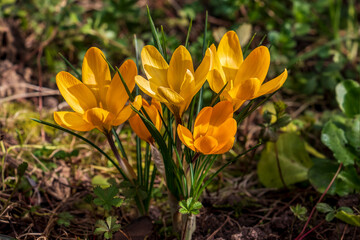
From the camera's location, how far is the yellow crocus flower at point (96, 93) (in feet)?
3.82

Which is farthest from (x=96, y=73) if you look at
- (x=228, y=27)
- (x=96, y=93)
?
(x=228, y=27)

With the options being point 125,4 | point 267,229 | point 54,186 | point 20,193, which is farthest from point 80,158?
point 125,4

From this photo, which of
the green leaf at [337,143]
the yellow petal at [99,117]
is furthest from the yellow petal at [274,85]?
the green leaf at [337,143]

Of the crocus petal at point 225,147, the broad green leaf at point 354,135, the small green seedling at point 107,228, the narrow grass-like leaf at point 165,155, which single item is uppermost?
the crocus petal at point 225,147

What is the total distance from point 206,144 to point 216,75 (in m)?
0.22

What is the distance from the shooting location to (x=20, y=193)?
5.45ft

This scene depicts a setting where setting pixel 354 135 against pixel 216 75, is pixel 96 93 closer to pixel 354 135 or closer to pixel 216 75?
pixel 216 75

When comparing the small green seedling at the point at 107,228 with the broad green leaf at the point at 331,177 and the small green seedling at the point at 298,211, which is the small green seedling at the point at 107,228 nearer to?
the small green seedling at the point at 298,211

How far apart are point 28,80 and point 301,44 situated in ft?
6.96

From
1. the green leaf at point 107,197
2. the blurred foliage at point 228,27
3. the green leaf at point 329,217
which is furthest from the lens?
the blurred foliage at point 228,27

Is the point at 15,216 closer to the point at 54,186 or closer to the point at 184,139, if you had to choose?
the point at 54,186

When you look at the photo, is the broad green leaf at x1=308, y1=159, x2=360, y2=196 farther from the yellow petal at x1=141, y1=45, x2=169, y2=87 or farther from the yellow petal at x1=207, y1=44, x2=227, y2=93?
the yellow petal at x1=141, y1=45, x2=169, y2=87

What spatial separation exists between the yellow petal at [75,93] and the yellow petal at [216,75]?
0.38 meters

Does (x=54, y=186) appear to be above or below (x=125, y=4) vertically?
below
